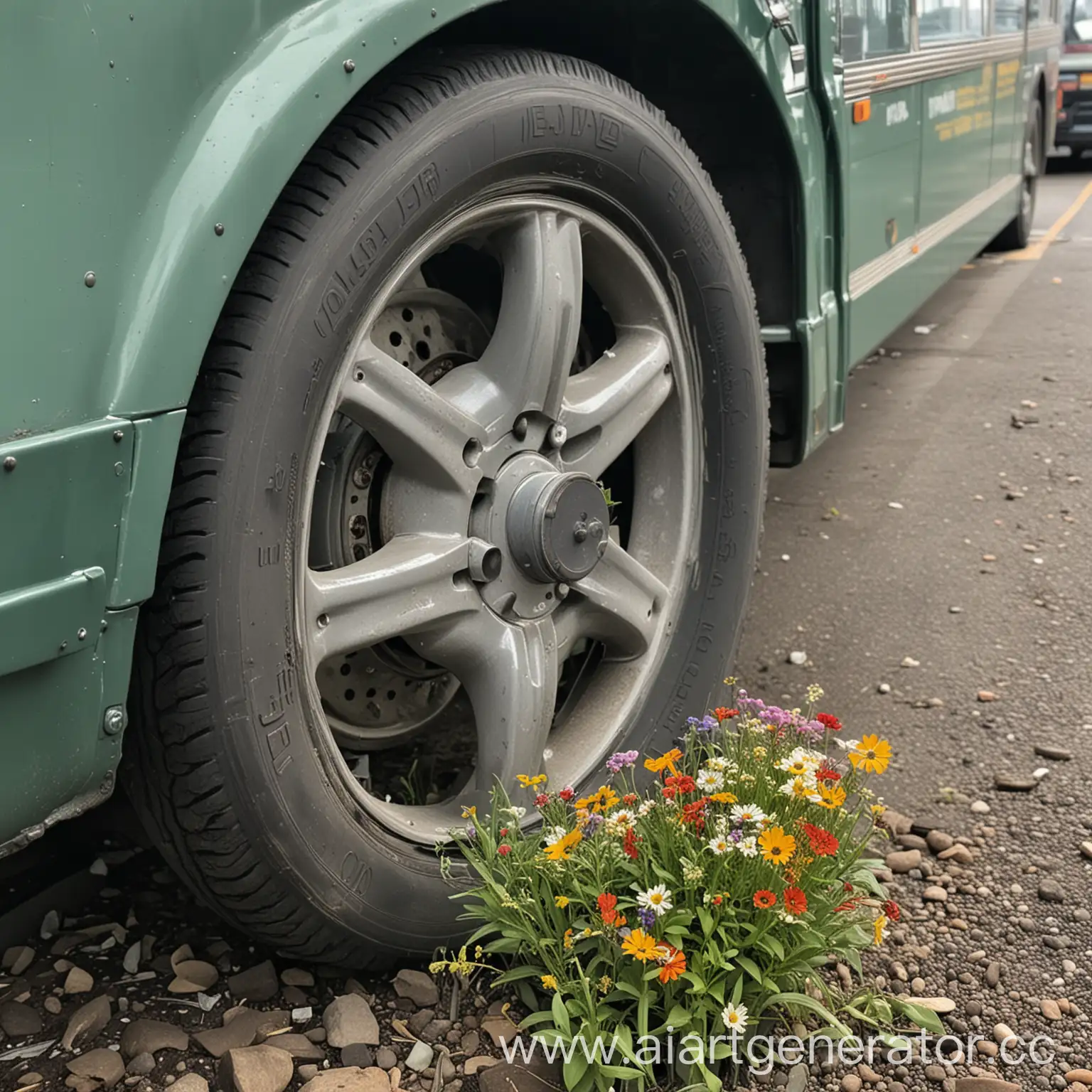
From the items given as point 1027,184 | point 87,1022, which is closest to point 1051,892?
point 87,1022

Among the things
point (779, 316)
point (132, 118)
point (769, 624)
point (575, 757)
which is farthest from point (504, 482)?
point (769, 624)

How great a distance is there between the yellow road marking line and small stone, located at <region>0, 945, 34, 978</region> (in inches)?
301

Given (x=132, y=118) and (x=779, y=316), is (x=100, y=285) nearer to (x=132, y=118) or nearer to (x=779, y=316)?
(x=132, y=118)

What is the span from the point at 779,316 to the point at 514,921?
1483mm

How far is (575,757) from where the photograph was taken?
2086 millimetres

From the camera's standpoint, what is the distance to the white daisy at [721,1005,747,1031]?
1.56 m

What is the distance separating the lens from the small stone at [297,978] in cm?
184

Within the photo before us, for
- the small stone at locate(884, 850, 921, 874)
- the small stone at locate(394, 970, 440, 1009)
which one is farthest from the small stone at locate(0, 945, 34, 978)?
the small stone at locate(884, 850, 921, 874)

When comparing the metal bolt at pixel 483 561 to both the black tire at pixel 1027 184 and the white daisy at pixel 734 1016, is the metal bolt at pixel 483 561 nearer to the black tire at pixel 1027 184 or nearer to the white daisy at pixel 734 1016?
the white daisy at pixel 734 1016

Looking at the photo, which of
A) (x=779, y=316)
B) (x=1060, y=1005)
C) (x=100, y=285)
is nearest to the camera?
(x=100, y=285)

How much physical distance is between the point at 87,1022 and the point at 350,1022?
1.20 feet

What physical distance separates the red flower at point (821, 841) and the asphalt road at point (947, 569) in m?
0.80

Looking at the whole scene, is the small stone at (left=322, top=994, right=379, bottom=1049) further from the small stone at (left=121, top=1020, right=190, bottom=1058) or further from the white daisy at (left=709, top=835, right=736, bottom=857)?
the white daisy at (left=709, top=835, right=736, bottom=857)

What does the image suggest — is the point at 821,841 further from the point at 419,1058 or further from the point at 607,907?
the point at 419,1058
